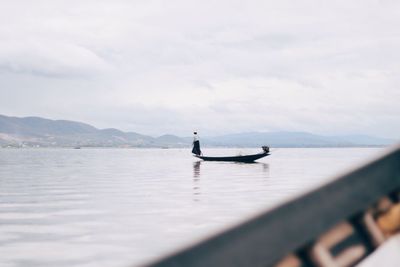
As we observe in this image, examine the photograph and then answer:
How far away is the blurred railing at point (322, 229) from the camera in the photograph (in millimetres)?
1571

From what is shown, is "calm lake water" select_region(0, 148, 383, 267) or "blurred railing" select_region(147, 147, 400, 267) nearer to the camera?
"blurred railing" select_region(147, 147, 400, 267)

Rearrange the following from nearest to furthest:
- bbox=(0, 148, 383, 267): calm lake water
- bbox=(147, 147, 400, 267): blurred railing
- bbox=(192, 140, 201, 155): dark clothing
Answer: bbox=(147, 147, 400, 267): blurred railing
bbox=(0, 148, 383, 267): calm lake water
bbox=(192, 140, 201, 155): dark clothing

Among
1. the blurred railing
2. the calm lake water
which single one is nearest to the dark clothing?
the calm lake water

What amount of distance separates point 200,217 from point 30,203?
44.7 ft

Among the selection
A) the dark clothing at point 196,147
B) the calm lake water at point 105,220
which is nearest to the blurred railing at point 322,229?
the calm lake water at point 105,220

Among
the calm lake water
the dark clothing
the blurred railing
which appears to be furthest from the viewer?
the dark clothing

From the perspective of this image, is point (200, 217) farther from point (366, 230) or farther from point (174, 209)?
point (366, 230)

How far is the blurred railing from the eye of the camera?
5.16 ft

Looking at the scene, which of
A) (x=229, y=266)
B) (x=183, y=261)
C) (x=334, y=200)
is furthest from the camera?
(x=334, y=200)

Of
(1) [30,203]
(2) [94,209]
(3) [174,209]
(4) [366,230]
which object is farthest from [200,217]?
(4) [366,230]

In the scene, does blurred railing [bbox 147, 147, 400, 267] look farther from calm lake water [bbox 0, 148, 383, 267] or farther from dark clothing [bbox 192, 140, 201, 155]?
dark clothing [bbox 192, 140, 201, 155]

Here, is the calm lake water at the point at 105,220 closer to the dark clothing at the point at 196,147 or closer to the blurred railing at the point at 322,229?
the blurred railing at the point at 322,229

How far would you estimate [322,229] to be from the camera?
1959mm

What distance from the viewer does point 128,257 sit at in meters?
16.2
